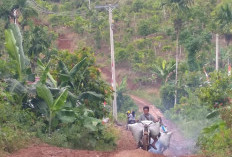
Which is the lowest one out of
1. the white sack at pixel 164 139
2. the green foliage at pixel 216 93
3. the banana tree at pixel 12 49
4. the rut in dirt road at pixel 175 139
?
the rut in dirt road at pixel 175 139

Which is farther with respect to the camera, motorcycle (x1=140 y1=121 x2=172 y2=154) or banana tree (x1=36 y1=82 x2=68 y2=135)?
banana tree (x1=36 y1=82 x2=68 y2=135)

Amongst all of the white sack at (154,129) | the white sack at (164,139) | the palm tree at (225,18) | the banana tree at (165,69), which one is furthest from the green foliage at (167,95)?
the white sack at (154,129)

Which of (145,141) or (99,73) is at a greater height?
(99,73)

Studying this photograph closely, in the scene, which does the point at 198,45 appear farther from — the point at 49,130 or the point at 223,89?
the point at 49,130

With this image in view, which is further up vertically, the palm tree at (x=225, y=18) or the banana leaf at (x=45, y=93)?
the palm tree at (x=225, y=18)

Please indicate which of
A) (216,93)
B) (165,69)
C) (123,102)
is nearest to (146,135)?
(216,93)

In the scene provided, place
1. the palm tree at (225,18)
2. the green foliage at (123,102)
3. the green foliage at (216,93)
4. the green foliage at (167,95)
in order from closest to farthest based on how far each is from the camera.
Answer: the green foliage at (216,93) → the palm tree at (225,18) → the green foliage at (167,95) → the green foliage at (123,102)

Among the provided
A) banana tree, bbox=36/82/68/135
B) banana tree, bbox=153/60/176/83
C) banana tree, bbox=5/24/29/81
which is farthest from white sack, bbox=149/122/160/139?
banana tree, bbox=153/60/176/83

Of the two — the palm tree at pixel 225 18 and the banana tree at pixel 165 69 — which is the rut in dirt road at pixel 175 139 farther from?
the palm tree at pixel 225 18

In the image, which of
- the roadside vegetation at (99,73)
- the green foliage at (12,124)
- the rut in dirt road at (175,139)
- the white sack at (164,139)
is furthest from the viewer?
the rut in dirt road at (175,139)

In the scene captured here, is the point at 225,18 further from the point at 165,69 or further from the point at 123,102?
the point at 123,102

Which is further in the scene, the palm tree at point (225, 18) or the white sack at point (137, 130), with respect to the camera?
the palm tree at point (225, 18)

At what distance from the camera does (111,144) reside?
14898mm

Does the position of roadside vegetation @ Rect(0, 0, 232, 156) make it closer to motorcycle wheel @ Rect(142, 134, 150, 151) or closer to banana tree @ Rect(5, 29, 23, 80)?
banana tree @ Rect(5, 29, 23, 80)
